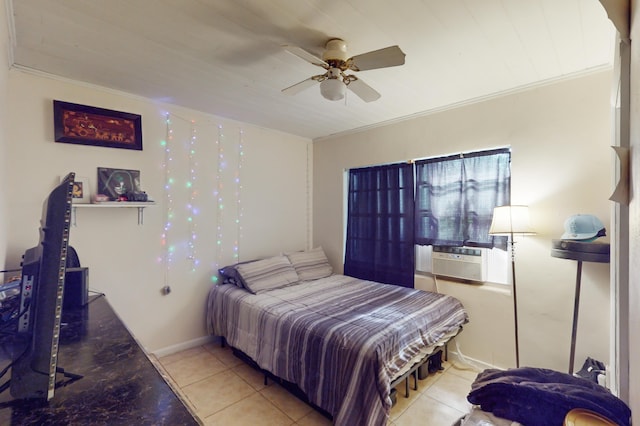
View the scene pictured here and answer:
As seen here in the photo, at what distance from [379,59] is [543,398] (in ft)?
5.75

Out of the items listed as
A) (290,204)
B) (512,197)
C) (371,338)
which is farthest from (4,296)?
(512,197)

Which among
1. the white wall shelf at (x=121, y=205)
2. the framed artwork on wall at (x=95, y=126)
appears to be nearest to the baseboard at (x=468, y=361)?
the white wall shelf at (x=121, y=205)

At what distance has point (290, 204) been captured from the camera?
400cm

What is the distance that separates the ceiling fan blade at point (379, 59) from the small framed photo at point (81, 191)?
7.72 ft

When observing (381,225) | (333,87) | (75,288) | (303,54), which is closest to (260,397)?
(75,288)

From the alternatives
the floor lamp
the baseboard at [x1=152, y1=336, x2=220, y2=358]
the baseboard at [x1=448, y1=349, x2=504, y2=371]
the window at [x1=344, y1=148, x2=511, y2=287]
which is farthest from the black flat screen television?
the baseboard at [x1=448, y1=349, x2=504, y2=371]

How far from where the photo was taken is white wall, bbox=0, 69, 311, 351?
2.20 metres

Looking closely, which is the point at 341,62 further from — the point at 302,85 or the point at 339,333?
the point at 339,333

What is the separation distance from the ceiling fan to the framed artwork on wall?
5.50ft

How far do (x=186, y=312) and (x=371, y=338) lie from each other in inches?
82.5

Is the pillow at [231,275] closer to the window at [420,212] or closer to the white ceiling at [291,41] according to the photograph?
the window at [420,212]

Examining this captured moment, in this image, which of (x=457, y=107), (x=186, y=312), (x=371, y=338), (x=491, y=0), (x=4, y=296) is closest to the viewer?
(x=491, y=0)

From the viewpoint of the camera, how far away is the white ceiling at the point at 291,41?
5.01 feet

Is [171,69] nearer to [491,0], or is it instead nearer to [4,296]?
[4,296]
